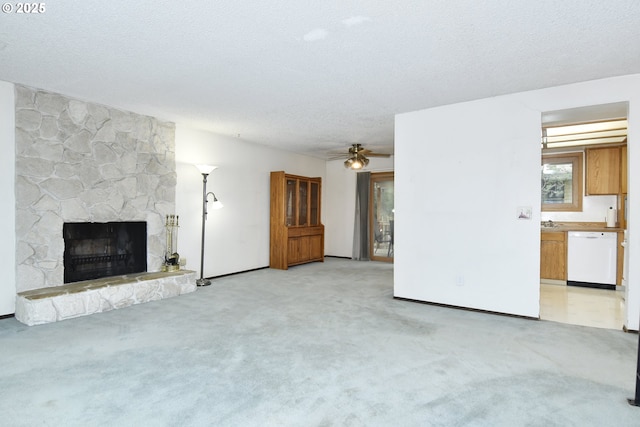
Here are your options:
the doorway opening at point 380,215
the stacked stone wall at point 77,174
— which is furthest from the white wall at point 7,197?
the doorway opening at point 380,215

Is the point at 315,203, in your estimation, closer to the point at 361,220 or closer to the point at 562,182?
the point at 361,220

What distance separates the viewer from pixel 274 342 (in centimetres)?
298

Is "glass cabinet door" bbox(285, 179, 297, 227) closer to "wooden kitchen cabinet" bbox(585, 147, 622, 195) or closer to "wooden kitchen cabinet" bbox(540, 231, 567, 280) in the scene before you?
"wooden kitchen cabinet" bbox(540, 231, 567, 280)

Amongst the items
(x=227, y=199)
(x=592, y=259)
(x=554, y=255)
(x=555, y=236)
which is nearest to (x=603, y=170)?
(x=555, y=236)

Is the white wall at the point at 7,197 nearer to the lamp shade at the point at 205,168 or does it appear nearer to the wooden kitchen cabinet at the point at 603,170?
the lamp shade at the point at 205,168

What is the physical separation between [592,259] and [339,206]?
5092 millimetres

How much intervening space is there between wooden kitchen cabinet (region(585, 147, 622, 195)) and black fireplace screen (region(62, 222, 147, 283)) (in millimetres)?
6881

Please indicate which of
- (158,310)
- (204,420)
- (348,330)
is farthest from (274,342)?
(158,310)

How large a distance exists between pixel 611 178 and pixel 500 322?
12.0 ft

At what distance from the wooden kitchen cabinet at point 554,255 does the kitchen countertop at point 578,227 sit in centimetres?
6

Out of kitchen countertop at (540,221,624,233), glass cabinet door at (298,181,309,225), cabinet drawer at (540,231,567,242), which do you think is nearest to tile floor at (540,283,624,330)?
cabinet drawer at (540,231,567,242)

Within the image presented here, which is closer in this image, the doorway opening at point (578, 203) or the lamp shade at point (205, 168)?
the doorway opening at point (578, 203)

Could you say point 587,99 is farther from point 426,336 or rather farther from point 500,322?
point 426,336

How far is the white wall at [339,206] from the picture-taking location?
852 centimetres
